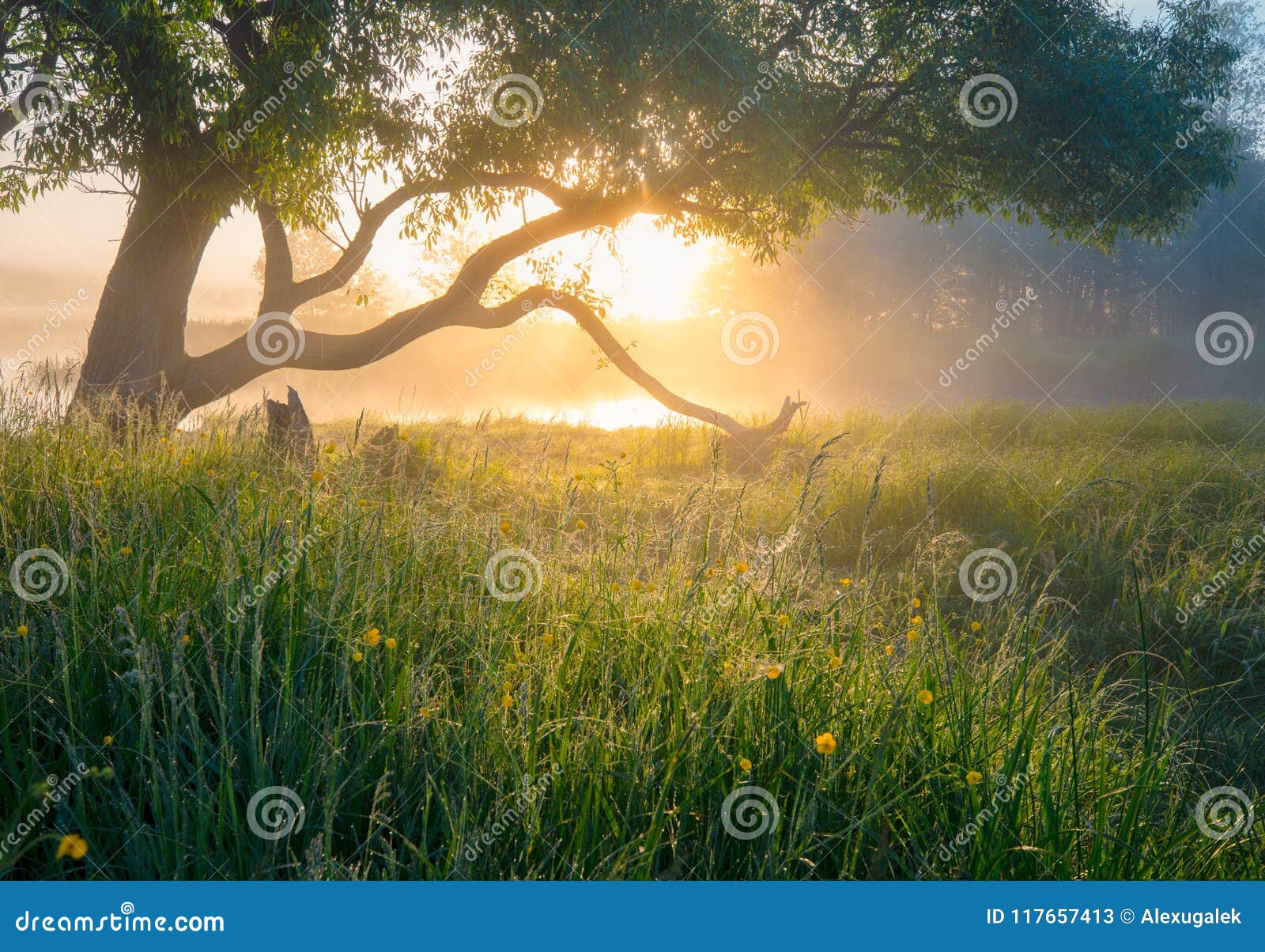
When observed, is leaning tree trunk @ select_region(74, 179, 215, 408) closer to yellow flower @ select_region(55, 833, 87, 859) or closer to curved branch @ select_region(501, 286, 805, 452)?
curved branch @ select_region(501, 286, 805, 452)

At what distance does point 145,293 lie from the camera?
968 cm

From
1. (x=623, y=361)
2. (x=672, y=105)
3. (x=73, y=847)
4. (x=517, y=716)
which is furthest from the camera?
(x=623, y=361)

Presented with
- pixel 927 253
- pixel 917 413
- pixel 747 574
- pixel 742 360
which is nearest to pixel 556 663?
pixel 747 574

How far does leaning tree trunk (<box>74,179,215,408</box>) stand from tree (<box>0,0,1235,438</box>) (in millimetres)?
27

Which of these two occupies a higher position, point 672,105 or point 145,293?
point 672,105

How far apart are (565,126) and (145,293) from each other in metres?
5.15

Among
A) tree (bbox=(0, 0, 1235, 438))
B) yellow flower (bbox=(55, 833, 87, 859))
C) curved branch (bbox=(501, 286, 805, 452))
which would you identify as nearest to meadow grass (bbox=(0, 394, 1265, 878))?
yellow flower (bbox=(55, 833, 87, 859))

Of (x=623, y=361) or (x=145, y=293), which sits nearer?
(x=145, y=293)

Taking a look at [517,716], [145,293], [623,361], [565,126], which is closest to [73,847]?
[517,716]

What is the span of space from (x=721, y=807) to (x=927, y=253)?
43.2 meters

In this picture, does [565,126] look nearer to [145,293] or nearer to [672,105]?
[672,105]

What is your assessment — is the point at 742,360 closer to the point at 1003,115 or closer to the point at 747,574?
the point at 1003,115

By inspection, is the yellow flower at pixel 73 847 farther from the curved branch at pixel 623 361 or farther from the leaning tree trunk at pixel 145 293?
the curved branch at pixel 623 361

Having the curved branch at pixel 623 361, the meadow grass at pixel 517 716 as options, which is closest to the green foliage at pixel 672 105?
the curved branch at pixel 623 361
